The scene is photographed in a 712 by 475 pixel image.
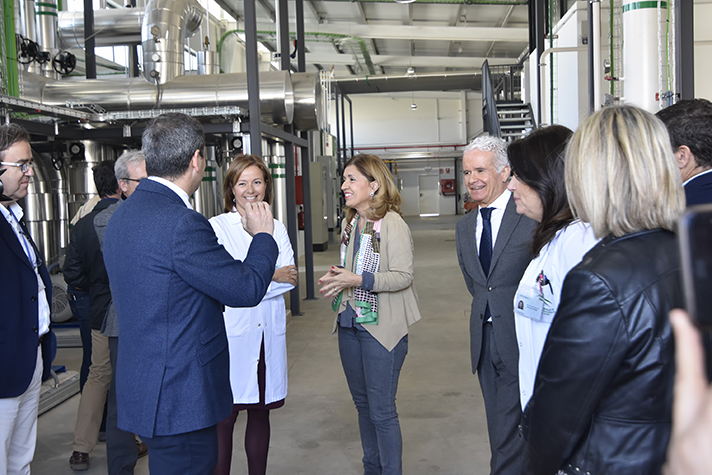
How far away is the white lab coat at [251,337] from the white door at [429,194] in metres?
23.4

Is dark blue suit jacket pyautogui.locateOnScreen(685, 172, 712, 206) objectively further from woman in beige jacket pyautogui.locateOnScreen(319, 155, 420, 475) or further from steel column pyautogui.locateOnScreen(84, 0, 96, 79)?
steel column pyautogui.locateOnScreen(84, 0, 96, 79)

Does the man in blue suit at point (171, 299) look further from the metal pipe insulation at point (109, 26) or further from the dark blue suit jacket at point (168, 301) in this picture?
the metal pipe insulation at point (109, 26)

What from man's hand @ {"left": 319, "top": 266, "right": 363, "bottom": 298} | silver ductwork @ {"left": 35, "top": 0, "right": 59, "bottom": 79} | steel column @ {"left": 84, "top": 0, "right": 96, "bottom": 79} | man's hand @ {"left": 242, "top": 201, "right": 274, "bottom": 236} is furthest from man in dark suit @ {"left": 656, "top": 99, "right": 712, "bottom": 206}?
silver ductwork @ {"left": 35, "top": 0, "right": 59, "bottom": 79}

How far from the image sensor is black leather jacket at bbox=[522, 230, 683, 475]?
1.01 metres

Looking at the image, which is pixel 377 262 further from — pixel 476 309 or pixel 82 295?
pixel 82 295

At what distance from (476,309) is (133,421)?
1.31 m

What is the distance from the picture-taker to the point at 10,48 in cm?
494

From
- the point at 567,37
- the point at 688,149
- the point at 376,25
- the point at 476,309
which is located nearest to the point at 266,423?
the point at 476,309

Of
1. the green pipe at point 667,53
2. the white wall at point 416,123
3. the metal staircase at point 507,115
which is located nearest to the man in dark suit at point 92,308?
the green pipe at point 667,53

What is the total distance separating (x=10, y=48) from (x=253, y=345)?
428cm

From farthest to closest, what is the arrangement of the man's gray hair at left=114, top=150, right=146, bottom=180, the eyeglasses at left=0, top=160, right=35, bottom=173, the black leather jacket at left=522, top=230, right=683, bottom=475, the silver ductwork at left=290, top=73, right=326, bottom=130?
the silver ductwork at left=290, top=73, right=326, bottom=130, the man's gray hair at left=114, top=150, right=146, bottom=180, the eyeglasses at left=0, top=160, right=35, bottom=173, the black leather jacket at left=522, top=230, right=683, bottom=475

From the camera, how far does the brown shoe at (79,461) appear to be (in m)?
3.04

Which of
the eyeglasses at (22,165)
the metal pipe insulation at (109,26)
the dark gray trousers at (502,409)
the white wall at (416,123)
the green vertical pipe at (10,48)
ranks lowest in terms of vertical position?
the dark gray trousers at (502,409)

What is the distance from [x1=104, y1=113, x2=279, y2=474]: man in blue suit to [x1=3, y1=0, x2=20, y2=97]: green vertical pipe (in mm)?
4212
